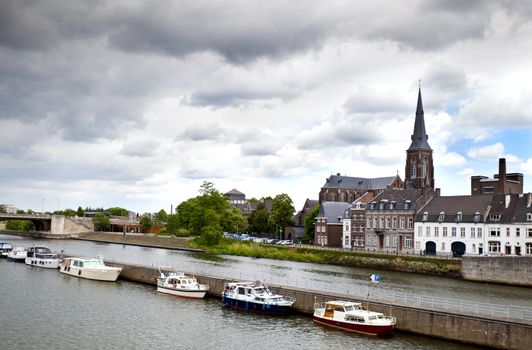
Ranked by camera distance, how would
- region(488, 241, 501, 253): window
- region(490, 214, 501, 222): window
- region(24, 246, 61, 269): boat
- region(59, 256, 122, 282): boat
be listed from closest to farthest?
1. region(59, 256, 122, 282): boat
2. region(24, 246, 61, 269): boat
3. region(488, 241, 501, 253): window
4. region(490, 214, 501, 222): window

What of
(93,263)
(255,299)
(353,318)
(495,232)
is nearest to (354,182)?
(495,232)

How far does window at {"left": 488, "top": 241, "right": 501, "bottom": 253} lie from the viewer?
90.5 meters

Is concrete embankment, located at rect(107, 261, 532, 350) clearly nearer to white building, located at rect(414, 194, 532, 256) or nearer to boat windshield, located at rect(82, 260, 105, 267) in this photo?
boat windshield, located at rect(82, 260, 105, 267)

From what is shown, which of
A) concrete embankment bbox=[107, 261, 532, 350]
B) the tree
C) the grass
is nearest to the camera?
concrete embankment bbox=[107, 261, 532, 350]

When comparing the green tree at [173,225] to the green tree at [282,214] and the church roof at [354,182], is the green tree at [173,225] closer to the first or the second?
the green tree at [282,214]

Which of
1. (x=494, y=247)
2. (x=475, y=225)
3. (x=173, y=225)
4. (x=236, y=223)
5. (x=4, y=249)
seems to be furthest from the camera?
(x=173, y=225)

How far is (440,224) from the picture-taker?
323 ft

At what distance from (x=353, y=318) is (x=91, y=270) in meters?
38.8

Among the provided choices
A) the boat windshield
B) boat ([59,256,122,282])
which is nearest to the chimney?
boat ([59,256,122,282])

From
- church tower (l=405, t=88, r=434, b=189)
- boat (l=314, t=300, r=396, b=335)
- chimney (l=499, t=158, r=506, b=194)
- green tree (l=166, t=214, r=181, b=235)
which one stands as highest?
church tower (l=405, t=88, r=434, b=189)

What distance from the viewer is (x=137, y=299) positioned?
54.0 metres

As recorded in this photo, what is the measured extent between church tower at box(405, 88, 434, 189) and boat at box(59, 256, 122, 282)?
9997 cm

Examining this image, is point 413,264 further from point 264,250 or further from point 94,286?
point 94,286

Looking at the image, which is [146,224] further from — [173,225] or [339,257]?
[339,257]
